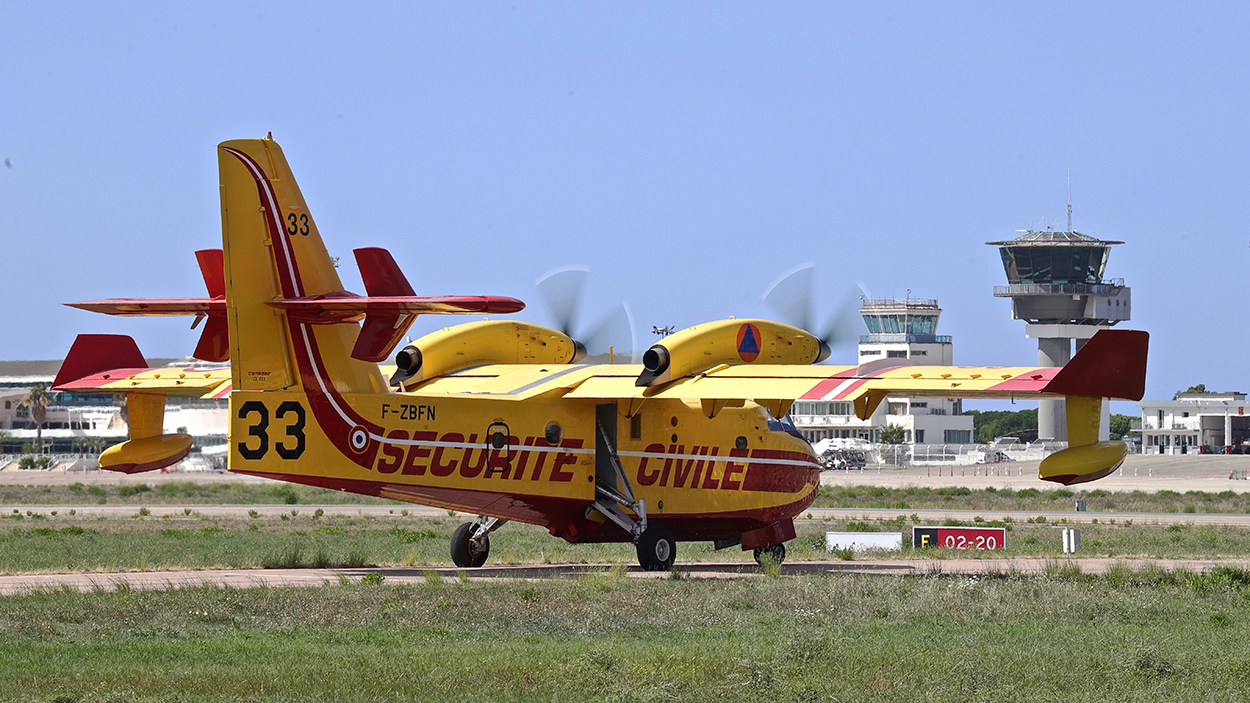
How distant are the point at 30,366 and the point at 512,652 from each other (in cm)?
15869

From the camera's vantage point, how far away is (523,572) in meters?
24.5

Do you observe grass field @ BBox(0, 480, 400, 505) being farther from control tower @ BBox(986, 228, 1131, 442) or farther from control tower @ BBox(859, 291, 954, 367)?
control tower @ BBox(859, 291, 954, 367)

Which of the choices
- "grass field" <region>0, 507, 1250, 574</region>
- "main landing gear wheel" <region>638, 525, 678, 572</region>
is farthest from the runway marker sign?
"main landing gear wheel" <region>638, 525, 678, 572</region>

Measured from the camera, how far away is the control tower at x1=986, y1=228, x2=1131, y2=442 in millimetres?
131000

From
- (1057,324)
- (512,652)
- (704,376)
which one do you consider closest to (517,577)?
(704,376)

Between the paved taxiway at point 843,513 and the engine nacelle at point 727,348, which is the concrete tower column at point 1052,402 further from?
the engine nacelle at point 727,348

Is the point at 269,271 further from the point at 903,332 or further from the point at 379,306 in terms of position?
the point at 903,332

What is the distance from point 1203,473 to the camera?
102188 mm

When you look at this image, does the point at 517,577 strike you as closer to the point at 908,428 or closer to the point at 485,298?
the point at 485,298

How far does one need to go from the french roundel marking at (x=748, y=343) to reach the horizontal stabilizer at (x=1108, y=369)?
564 centimetres

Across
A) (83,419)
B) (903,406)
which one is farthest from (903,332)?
(83,419)

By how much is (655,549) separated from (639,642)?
851 cm

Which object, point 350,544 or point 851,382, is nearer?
point 851,382

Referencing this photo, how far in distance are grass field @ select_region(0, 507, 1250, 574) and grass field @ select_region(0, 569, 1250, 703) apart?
6.63 metres
